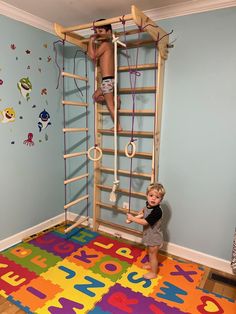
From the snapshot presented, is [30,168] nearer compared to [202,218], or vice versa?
[202,218]

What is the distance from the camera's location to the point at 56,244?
2609mm

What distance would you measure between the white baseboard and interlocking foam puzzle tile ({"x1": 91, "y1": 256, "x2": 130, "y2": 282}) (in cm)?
44

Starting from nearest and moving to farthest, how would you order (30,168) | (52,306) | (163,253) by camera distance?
1. (52,306)
2. (163,253)
3. (30,168)

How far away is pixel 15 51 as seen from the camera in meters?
2.38

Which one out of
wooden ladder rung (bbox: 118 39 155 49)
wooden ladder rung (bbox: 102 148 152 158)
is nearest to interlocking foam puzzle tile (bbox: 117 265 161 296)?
wooden ladder rung (bbox: 102 148 152 158)

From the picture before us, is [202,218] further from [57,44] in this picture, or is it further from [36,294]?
[57,44]

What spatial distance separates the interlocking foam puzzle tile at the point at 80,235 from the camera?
2.71 meters

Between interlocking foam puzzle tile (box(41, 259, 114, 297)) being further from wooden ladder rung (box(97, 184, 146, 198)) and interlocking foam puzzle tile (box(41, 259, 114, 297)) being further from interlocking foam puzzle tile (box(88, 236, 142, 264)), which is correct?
wooden ladder rung (box(97, 184, 146, 198))

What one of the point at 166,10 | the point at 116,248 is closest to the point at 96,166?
the point at 116,248

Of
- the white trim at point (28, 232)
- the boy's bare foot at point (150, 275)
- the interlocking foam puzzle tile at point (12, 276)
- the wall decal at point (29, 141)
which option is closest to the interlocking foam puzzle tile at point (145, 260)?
the boy's bare foot at point (150, 275)

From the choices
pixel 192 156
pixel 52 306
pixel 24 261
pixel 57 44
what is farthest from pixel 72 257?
pixel 57 44

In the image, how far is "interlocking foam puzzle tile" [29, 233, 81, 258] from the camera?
2.48 meters

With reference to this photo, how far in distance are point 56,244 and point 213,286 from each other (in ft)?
5.22

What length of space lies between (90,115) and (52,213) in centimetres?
132
